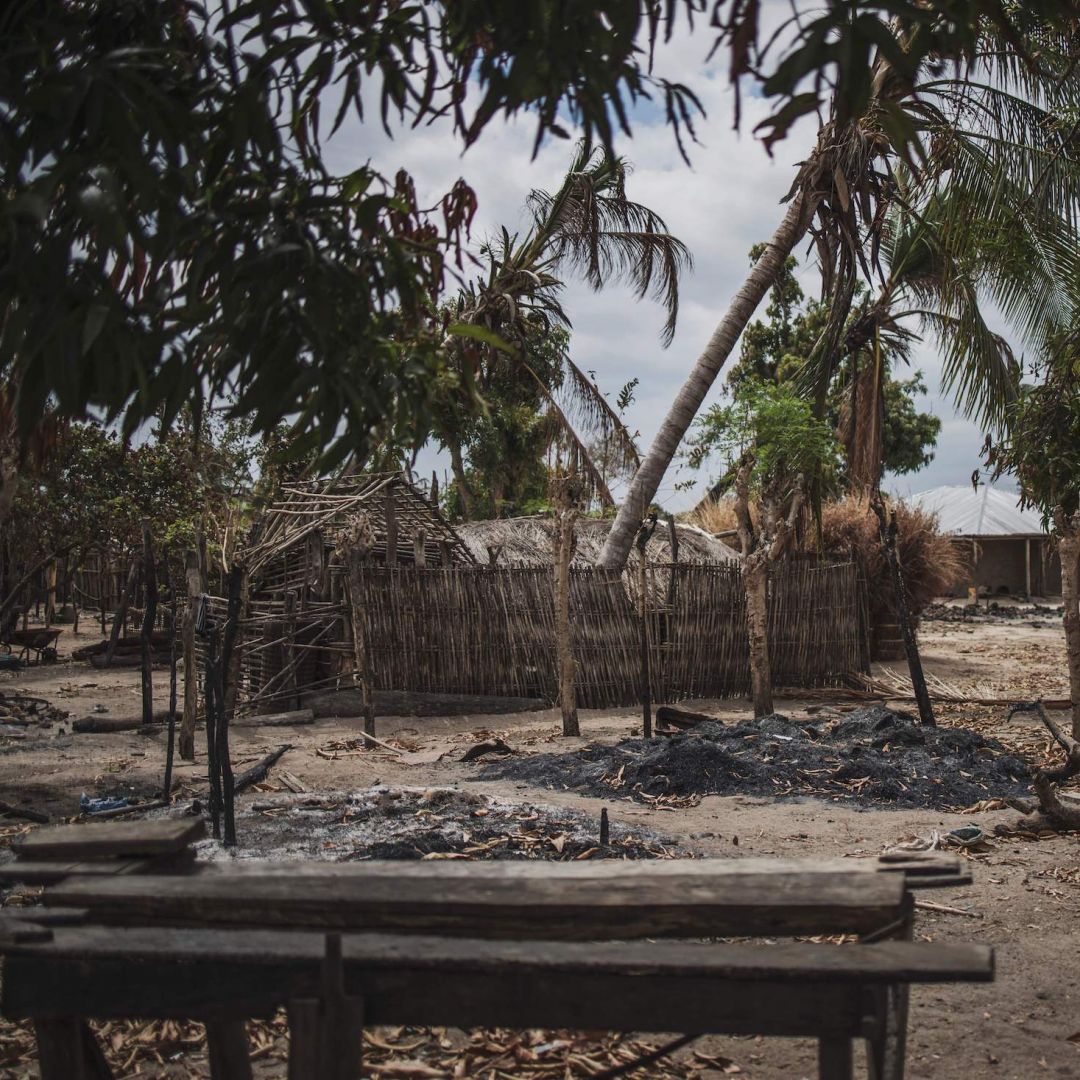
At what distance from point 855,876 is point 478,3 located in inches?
79.7

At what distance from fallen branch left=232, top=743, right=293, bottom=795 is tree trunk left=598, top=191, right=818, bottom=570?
629 centimetres

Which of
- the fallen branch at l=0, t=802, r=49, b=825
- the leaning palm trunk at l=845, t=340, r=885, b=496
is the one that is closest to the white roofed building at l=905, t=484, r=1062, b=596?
the leaning palm trunk at l=845, t=340, r=885, b=496

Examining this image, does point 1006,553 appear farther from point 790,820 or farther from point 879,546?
point 790,820

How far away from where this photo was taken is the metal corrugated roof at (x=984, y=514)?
118ft

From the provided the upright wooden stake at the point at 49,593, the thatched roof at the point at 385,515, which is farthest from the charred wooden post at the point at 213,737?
the upright wooden stake at the point at 49,593

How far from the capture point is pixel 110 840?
2.64m

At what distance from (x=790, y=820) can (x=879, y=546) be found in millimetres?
11027

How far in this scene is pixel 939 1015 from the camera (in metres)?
3.87

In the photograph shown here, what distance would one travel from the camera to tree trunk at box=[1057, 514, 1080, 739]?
348 inches

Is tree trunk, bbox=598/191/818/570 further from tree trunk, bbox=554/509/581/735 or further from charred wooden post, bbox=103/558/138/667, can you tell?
charred wooden post, bbox=103/558/138/667

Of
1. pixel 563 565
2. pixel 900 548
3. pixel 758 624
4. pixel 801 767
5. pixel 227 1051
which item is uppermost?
pixel 900 548

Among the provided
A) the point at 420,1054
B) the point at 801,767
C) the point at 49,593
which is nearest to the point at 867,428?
the point at 801,767

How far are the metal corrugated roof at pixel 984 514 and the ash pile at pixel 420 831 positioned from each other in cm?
3066

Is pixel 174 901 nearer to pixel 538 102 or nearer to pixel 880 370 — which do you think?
pixel 538 102
